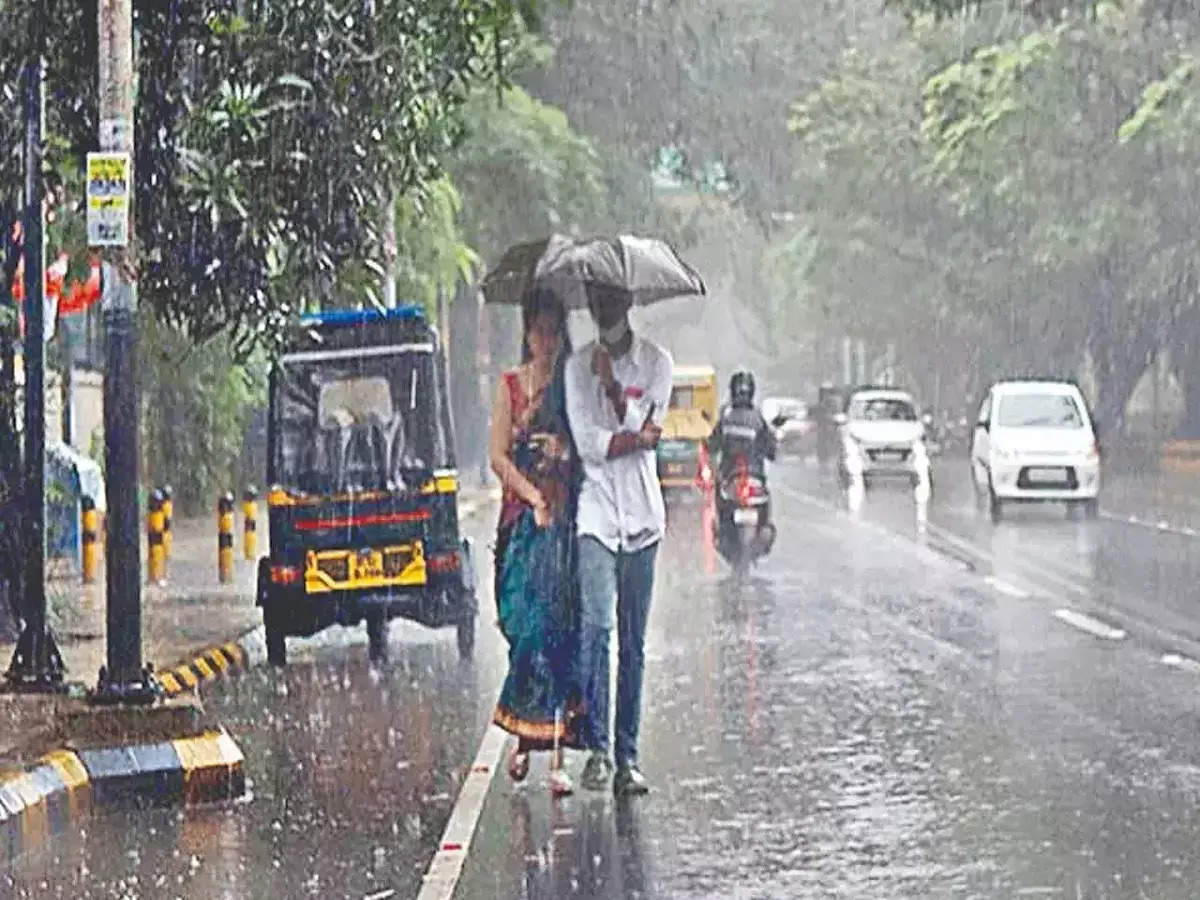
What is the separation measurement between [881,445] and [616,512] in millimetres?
36317

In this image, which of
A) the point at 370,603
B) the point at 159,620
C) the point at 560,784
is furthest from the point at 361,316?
the point at 560,784

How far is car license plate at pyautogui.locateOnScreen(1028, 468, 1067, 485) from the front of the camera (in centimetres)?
3403

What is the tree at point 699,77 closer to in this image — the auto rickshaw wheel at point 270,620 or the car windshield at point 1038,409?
the car windshield at point 1038,409

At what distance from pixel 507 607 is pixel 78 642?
7.13 m

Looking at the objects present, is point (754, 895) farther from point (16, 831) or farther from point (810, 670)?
point (810, 670)

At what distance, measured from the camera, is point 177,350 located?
25.5m

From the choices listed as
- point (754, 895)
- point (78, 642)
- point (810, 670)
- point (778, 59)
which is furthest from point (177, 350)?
point (778, 59)

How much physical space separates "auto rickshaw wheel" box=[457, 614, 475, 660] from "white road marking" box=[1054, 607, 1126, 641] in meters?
4.16

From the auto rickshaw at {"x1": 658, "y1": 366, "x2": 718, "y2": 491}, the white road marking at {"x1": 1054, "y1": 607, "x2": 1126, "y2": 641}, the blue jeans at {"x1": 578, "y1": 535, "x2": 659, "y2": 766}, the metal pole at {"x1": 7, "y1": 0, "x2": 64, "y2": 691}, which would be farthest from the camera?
the auto rickshaw at {"x1": 658, "y1": 366, "x2": 718, "y2": 491}

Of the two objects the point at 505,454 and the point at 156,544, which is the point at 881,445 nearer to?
the point at 156,544

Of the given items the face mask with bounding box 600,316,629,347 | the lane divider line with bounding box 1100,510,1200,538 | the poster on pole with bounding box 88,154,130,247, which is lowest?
the lane divider line with bounding box 1100,510,1200,538

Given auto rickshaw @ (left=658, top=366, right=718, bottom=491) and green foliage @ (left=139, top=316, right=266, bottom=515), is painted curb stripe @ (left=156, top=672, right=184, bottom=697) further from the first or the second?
auto rickshaw @ (left=658, top=366, right=718, bottom=491)

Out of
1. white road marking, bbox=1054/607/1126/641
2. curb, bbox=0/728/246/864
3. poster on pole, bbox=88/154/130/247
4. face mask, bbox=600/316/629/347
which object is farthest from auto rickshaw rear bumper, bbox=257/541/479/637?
face mask, bbox=600/316/629/347

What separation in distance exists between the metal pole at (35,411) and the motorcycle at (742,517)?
10973 millimetres
